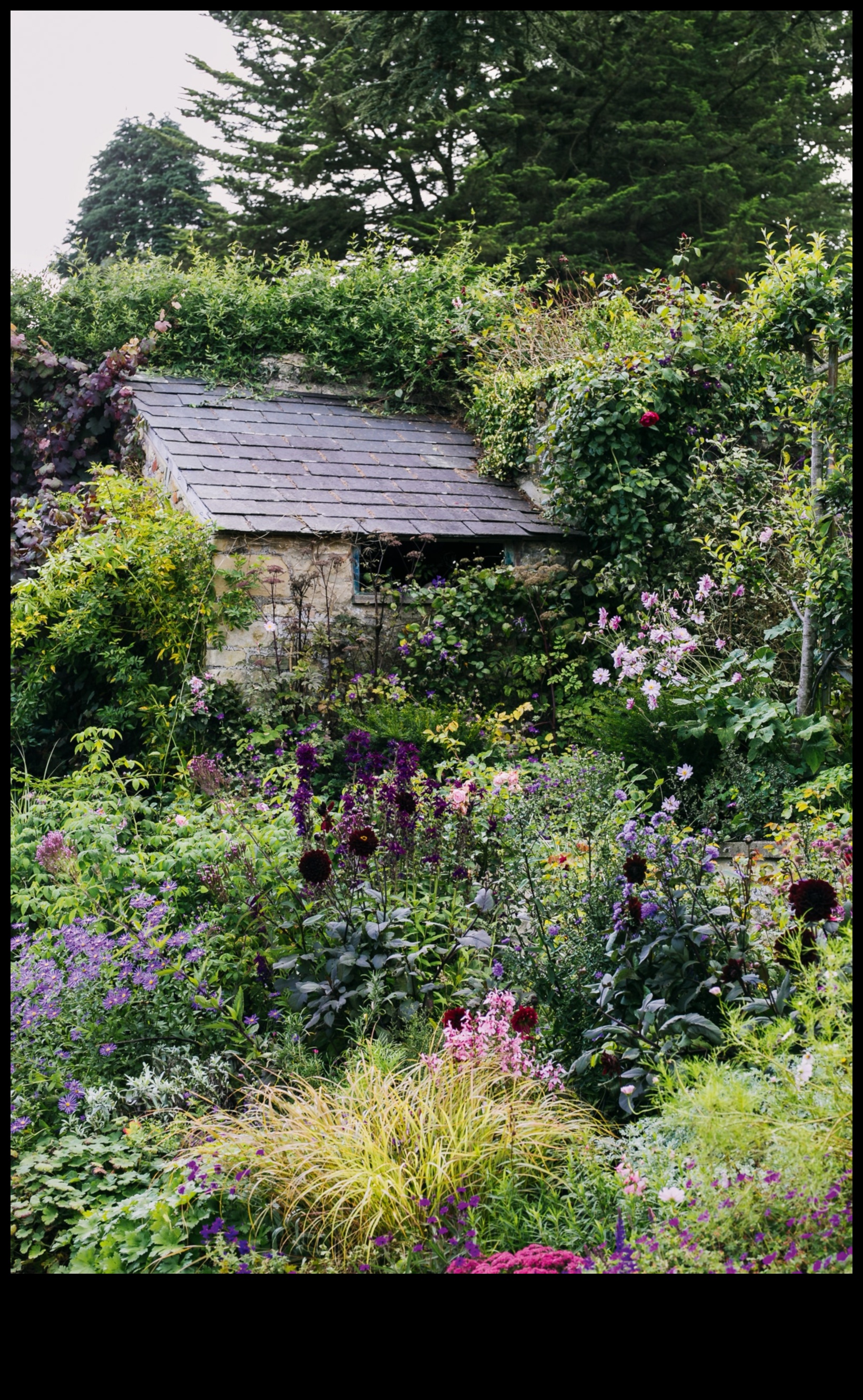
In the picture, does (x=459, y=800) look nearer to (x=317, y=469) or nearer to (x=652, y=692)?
(x=652, y=692)

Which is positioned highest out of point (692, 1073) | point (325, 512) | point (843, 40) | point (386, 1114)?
point (843, 40)

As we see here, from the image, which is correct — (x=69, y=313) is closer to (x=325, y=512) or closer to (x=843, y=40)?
(x=325, y=512)

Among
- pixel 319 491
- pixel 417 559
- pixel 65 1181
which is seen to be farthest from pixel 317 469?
pixel 65 1181

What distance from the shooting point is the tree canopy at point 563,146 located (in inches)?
627

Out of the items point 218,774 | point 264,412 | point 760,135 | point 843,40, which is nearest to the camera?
point 218,774

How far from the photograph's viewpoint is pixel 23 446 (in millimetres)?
11680

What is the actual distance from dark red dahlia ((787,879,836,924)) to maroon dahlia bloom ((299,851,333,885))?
1.50 metres

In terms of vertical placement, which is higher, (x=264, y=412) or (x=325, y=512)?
(x=264, y=412)

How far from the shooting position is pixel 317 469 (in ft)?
30.7

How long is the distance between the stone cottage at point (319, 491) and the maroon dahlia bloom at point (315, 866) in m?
4.61

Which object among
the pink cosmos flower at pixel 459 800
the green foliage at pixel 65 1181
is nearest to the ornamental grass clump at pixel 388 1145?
the green foliage at pixel 65 1181

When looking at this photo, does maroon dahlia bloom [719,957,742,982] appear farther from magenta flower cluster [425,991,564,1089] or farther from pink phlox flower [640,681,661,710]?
pink phlox flower [640,681,661,710]
